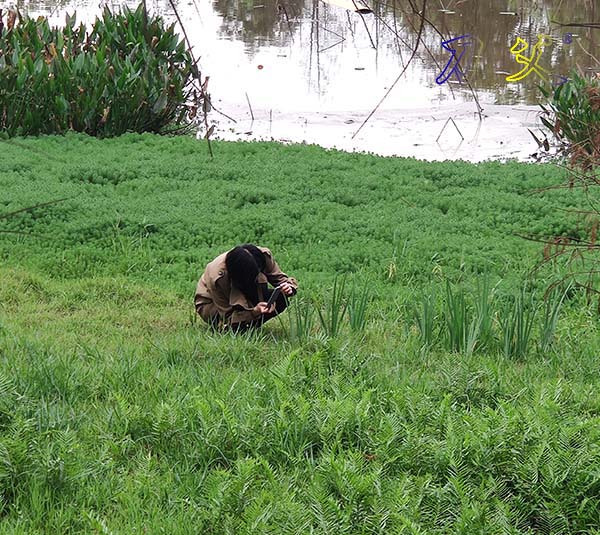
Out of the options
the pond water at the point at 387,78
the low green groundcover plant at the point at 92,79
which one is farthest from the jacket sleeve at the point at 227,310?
the low green groundcover plant at the point at 92,79

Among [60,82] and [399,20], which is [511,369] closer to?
[60,82]

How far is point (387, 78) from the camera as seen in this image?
13617 millimetres

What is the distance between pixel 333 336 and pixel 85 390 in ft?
4.17

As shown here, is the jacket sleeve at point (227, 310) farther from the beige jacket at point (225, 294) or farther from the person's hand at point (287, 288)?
the person's hand at point (287, 288)

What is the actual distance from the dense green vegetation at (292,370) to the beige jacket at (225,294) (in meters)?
0.14

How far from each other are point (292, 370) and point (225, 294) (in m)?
1.07

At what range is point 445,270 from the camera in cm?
631

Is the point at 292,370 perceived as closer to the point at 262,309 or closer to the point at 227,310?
the point at 262,309

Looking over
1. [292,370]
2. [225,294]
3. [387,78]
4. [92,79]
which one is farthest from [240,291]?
[387,78]

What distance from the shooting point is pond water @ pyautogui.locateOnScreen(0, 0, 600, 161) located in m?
10.8

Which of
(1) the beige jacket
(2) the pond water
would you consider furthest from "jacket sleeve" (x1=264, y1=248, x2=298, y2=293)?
(2) the pond water

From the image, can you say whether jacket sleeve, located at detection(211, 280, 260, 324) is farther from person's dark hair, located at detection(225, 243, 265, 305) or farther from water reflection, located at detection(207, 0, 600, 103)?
water reflection, located at detection(207, 0, 600, 103)

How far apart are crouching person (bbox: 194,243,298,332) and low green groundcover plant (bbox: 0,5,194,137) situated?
4.02 m

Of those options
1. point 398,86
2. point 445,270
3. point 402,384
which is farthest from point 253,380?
point 398,86
